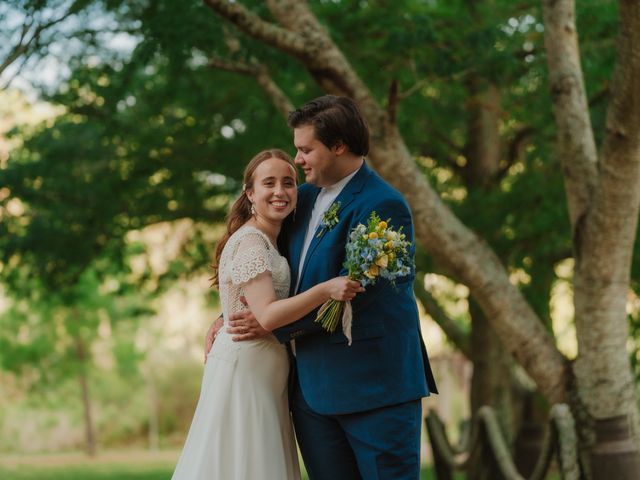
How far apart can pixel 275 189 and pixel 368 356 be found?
75cm

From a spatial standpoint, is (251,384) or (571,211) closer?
(251,384)

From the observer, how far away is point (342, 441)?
3586 mm

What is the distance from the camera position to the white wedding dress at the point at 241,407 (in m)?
3.64

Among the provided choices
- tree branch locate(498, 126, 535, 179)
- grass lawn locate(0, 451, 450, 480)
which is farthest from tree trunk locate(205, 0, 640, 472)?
grass lawn locate(0, 451, 450, 480)

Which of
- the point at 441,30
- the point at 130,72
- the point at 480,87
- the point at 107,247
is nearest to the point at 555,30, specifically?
the point at 441,30

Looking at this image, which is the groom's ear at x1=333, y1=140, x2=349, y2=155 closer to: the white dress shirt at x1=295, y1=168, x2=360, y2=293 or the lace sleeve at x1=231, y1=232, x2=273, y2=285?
the white dress shirt at x1=295, y1=168, x2=360, y2=293

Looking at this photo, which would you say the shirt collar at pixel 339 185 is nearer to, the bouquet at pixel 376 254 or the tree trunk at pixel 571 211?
the bouquet at pixel 376 254

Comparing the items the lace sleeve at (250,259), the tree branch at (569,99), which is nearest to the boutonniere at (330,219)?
the lace sleeve at (250,259)

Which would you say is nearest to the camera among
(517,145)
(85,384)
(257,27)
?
(257,27)

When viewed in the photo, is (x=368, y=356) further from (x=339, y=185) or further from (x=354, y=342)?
(x=339, y=185)

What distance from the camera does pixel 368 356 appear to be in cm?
340

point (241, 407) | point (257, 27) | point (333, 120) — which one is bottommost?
point (241, 407)

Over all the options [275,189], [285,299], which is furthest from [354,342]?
[275,189]

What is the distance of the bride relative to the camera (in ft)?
Result: 11.9
